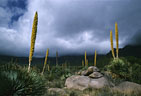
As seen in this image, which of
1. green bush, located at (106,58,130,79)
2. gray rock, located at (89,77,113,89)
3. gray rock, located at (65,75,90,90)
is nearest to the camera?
gray rock, located at (89,77,113,89)

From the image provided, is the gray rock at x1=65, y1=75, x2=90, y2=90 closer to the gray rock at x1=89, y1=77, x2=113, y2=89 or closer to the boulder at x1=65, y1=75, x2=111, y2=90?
the boulder at x1=65, y1=75, x2=111, y2=90

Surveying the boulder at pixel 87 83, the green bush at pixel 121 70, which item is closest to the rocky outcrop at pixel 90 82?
the boulder at pixel 87 83

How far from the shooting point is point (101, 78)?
10.2 m

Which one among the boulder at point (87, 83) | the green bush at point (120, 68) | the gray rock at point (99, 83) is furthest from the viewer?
the green bush at point (120, 68)

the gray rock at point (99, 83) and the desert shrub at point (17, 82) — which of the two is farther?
the gray rock at point (99, 83)

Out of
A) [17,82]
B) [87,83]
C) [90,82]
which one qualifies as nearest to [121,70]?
[90,82]

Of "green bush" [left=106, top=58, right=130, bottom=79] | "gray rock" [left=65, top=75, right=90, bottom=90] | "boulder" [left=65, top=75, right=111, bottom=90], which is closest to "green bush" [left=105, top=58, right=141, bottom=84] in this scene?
"green bush" [left=106, top=58, right=130, bottom=79]

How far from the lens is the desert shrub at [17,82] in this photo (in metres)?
3.87

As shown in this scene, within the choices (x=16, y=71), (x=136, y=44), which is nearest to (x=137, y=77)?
(x=16, y=71)

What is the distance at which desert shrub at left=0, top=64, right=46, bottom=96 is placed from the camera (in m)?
3.87

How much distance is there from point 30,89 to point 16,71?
0.91 metres

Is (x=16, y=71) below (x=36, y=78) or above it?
above

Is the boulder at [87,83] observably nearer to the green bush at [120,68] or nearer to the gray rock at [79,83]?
the gray rock at [79,83]

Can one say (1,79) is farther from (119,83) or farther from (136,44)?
(136,44)
